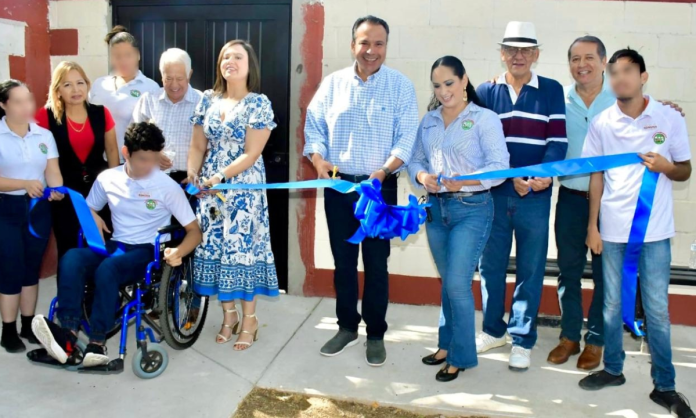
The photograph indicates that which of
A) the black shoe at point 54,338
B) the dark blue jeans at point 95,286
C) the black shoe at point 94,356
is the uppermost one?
the dark blue jeans at point 95,286

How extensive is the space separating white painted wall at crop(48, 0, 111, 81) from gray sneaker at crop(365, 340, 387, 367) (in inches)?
124

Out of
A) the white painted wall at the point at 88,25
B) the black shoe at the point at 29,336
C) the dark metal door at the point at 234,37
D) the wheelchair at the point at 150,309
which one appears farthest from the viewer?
the white painted wall at the point at 88,25

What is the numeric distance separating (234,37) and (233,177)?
1.70 metres

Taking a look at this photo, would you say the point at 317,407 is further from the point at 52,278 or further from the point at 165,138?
the point at 52,278

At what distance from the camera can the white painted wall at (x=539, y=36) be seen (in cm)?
452

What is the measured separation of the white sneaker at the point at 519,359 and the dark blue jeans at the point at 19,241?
2848mm

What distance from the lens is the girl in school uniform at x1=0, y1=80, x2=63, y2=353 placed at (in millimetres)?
3859

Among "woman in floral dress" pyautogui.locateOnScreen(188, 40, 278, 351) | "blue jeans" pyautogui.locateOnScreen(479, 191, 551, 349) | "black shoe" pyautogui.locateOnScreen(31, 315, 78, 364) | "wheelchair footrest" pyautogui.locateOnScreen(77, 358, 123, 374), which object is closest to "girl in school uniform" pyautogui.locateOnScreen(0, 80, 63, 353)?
"black shoe" pyautogui.locateOnScreen(31, 315, 78, 364)

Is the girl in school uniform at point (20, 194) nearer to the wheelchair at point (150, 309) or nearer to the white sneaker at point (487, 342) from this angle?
the wheelchair at point (150, 309)

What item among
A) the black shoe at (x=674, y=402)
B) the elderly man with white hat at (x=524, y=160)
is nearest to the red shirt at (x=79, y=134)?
the elderly man with white hat at (x=524, y=160)

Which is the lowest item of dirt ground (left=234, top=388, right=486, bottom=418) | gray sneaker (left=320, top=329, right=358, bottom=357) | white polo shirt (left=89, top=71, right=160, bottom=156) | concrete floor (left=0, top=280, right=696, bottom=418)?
dirt ground (left=234, top=388, right=486, bottom=418)

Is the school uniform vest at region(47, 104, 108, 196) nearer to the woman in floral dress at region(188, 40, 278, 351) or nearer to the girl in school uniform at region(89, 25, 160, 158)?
the girl in school uniform at region(89, 25, 160, 158)

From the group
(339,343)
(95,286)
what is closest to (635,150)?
(339,343)

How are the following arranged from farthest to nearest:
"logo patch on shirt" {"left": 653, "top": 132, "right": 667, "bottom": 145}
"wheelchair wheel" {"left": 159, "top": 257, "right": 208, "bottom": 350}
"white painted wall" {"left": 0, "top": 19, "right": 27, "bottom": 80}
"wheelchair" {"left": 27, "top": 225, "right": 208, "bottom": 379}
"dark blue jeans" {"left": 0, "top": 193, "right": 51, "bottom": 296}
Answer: "white painted wall" {"left": 0, "top": 19, "right": 27, "bottom": 80}, "dark blue jeans" {"left": 0, "top": 193, "right": 51, "bottom": 296}, "wheelchair wheel" {"left": 159, "top": 257, "right": 208, "bottom": 350}, "wheelchair" {"left": 27, "top": 225, "right": 208, "bottom": 379}, "logo patch on shirt" {"left": 653, "top": 132, "right": 667, "bottom": 145}
